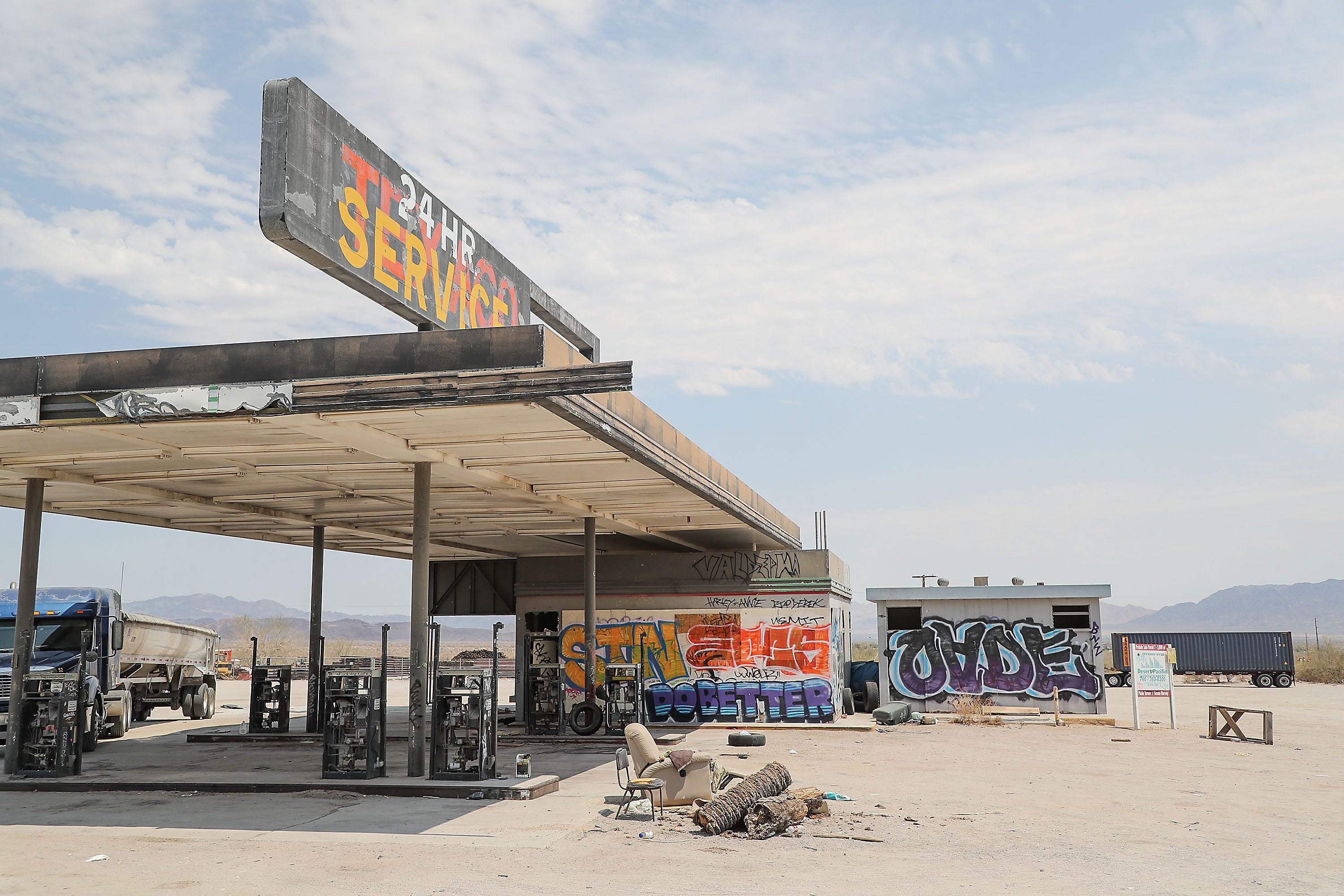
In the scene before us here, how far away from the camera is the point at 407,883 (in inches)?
363

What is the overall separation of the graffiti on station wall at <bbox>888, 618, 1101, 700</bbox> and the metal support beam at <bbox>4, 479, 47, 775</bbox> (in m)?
20.5

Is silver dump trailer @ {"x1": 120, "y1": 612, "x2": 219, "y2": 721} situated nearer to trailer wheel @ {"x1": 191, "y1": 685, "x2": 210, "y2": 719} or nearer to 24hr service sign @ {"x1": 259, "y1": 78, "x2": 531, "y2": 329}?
trailer wheel @ {"x1": 191, "y1": 685, "x2": 210, "y2": 719}

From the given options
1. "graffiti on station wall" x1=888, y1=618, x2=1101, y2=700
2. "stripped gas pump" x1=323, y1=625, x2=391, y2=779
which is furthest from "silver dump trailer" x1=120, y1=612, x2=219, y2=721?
"graffiti on station wall" x1=888, y1=618, x2=1101, y2=700

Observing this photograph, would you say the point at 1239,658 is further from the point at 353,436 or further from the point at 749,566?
the point at 353,436

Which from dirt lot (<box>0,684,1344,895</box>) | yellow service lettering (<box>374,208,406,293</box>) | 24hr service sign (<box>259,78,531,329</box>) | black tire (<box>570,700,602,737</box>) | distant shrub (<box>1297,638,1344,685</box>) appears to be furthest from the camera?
distant shrub (<box>1297,638,1344,685</box>)

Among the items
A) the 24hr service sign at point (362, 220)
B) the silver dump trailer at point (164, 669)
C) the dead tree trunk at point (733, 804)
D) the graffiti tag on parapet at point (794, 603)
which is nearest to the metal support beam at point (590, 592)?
the graffiti tag on parapet at point (794, 603)

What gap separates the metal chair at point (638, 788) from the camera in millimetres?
12312

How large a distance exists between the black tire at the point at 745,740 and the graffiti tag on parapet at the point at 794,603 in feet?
20.8

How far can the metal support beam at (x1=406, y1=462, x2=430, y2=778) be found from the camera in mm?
15297

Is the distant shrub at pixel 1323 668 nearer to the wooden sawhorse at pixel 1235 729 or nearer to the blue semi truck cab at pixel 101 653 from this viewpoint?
the wooden sawhorse at pixel 1235 729

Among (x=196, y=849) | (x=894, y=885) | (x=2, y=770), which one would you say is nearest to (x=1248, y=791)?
(x=894, y=885)

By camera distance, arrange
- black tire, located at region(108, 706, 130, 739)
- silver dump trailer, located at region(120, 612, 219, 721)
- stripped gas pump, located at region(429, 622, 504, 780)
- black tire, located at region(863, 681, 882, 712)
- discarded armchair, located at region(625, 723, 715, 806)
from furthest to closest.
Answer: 1. black tire, located at region(863, 681, 882, 712)
2. silver dump trailer, located at region(120, 612, 219, 721)
3. black tire, located at region(108, 706, 130, 739)
4. stripped gas pump, located at region(429, 622, 504, 780)
5. discarded armchair, located at region(625, 723, 715, 806)

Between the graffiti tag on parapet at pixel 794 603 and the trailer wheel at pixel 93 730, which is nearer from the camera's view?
the trailer wheel at pixel 93 730

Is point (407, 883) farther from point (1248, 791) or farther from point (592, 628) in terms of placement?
point (592, 628)
